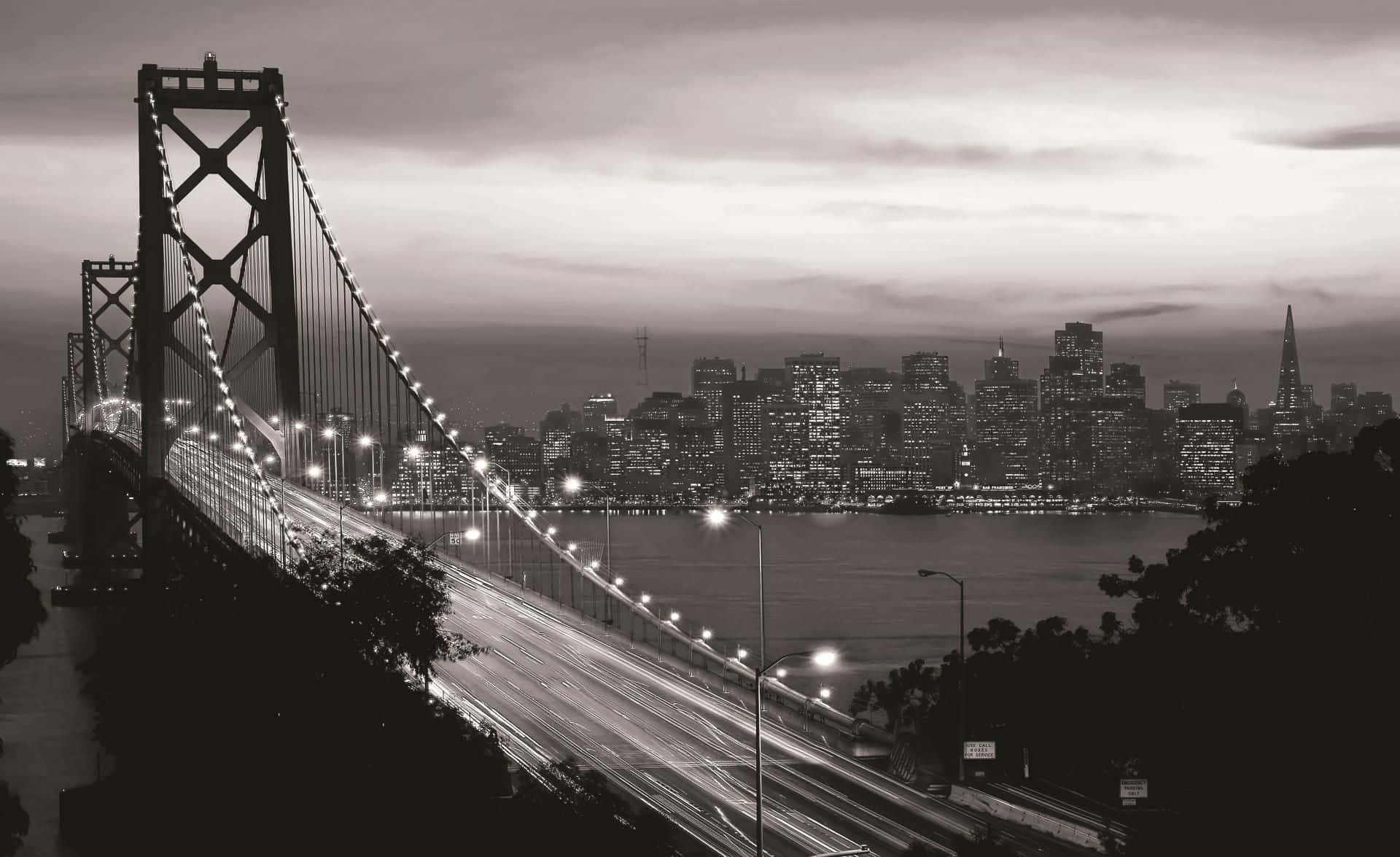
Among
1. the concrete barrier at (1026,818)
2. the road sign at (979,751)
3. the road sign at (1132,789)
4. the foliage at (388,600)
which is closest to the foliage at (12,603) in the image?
the foliage at (388,600)

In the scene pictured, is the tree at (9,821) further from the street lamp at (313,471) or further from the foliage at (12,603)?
the street lamp at (313,471)

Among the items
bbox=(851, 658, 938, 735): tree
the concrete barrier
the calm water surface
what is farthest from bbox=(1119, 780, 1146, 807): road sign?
the calm water surface

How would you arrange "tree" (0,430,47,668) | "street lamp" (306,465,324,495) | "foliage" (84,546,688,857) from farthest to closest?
"street lamp" (306,465,324,495)
"foliage" (84,546,688,857)
"tree" (0,430,47,668)

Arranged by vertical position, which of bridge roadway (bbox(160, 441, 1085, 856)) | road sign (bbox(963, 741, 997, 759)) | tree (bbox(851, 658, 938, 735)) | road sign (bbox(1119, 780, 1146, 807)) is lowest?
tree (bbox(851, 658, 938, 735))

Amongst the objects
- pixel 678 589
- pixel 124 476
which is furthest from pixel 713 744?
pixel 678 589

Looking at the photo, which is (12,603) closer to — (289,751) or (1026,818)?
(289,751)

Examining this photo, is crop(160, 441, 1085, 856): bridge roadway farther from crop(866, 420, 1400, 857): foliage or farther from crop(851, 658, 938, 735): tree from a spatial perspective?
crop(851, 658, 938, 735): tree
